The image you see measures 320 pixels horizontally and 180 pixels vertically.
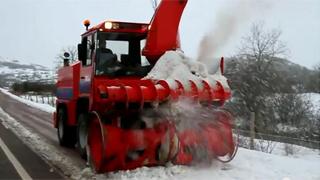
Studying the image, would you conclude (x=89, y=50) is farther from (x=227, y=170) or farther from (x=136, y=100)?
(x=227, y=170)

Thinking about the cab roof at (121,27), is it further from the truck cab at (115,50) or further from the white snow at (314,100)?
the white snow at (314,100)

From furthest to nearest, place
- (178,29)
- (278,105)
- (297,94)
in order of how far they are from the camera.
Answer: (278,105) < (297,94) < (178,29)

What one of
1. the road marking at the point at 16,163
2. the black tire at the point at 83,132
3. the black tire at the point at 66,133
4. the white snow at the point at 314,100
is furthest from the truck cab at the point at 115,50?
the white snow at the point at 314,100

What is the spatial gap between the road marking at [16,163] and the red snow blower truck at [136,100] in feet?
3.80

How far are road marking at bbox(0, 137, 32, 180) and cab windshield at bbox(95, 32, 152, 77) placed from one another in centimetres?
225

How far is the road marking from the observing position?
7.70m

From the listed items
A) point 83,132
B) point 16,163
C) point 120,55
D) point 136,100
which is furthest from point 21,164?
point 136,100

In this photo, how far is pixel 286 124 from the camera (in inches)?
1001

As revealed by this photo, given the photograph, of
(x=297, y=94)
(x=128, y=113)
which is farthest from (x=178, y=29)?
(x=297, y=94)

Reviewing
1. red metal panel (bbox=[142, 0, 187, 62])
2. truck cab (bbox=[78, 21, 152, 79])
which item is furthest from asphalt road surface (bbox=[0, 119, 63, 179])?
red metal panel (bbox=[142, 0, 187, 62])

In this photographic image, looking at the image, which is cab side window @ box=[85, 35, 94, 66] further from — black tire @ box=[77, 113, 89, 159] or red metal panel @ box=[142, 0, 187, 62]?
red metal panel @ box=[142, 0, 187, 62]

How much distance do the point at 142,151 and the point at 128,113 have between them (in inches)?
27.2

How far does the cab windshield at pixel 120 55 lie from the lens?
28.0 feet

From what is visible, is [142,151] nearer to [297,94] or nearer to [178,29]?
[178,29]
